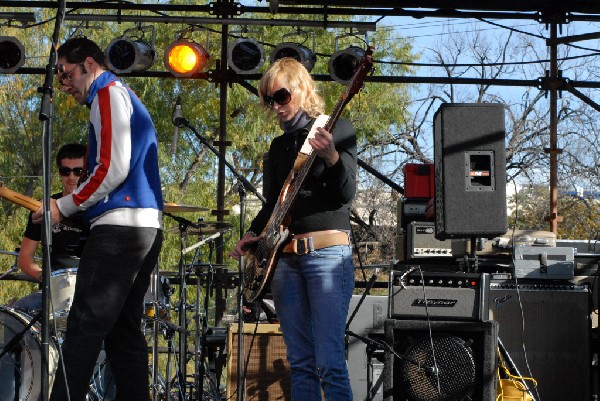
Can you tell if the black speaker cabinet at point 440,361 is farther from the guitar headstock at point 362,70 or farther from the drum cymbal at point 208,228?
the drum cymbal at point 208,228

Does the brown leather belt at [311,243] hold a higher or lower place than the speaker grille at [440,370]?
higher

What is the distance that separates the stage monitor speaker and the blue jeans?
74.9 inches

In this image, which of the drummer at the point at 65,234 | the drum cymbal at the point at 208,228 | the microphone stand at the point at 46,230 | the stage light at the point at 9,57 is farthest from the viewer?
the stage light at the point at 9,57

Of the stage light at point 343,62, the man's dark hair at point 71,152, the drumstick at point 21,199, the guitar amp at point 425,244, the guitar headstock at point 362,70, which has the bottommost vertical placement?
the guitar amp at point 425,244

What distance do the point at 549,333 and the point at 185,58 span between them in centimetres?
410

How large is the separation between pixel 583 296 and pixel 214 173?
16056 millimetres

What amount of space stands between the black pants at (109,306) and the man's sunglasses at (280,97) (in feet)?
2.61

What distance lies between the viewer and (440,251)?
261 inches

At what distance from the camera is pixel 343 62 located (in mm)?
8539

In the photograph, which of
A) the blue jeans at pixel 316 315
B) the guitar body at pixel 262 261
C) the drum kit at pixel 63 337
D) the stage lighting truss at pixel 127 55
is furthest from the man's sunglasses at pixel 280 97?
the stage lighting truss at pixel 127 55

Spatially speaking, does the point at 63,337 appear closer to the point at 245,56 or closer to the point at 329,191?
the point at 329,191

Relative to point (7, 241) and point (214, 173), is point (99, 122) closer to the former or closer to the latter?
→ point (7, 241)

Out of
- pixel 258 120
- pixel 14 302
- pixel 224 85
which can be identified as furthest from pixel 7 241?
pixel 14 302

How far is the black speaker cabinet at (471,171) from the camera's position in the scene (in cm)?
542
